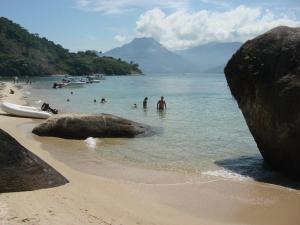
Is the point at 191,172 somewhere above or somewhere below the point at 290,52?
below

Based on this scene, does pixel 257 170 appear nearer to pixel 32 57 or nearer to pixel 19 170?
pixel 19 170

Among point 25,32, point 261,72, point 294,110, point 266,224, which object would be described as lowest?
point 266,224

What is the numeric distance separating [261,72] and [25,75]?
148m

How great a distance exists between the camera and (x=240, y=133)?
75.8 ft

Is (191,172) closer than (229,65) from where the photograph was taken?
Yes

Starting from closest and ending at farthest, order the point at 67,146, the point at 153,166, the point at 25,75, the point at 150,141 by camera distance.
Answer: the point at 153,166
the point at 67,146
the point at 150,141
the point at 25,75

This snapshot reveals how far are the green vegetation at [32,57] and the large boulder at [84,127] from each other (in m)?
132

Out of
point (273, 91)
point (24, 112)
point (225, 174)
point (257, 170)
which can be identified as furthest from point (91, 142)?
point (24, 112)

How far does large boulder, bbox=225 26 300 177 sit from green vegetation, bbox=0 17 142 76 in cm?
13941

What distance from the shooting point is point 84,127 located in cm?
1962

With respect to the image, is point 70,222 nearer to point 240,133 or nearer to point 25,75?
point 240,133

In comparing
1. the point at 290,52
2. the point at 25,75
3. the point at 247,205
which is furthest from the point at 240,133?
the point at 25,75

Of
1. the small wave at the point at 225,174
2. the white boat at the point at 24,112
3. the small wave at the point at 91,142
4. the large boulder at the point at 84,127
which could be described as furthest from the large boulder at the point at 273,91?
the white boat at the point at 24,112

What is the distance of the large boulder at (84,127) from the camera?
19453mm
